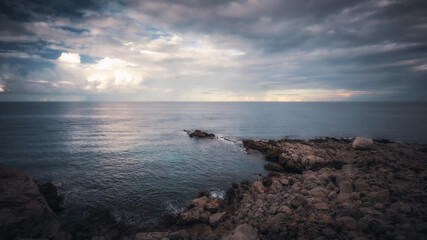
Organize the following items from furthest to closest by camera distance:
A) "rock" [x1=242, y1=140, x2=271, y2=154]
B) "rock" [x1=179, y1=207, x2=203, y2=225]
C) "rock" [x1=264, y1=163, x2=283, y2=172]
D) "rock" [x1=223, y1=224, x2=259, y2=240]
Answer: "rock" [x1=242, y1=140, x2=271, y2=154]
"rock" [x1=264, y1=163, x2=283, y2=172]
"rock" [x1=179, y1=207, x2=203, y2=225]
"rock" [x1=223, y1=224, x2=259, y2=240]

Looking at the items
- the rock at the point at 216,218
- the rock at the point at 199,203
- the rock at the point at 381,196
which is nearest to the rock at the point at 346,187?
the rock at the point at 381,196

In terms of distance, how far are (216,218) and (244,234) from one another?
380 centimetres

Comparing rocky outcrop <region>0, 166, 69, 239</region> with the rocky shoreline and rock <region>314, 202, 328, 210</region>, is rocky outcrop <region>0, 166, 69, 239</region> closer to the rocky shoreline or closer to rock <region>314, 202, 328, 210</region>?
the rocky shoreline

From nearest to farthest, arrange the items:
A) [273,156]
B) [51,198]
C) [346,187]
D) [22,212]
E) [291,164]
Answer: [22,212] < [346,187] < [51,198] < [291,164] < [273,156]

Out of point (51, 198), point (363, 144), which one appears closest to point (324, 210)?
point (51, 198)

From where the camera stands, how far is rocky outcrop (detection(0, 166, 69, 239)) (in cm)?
1011

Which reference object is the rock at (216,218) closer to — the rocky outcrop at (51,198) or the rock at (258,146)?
the rocky outcrop at (51,198)

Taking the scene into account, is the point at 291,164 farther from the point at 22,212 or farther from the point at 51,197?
the point at 51,197

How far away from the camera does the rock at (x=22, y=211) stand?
33.1 ft

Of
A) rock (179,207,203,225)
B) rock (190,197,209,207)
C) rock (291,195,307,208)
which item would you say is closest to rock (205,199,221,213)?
rock (190,197,209,207)

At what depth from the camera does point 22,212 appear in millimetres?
10711

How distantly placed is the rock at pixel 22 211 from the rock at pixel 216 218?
10520 mm

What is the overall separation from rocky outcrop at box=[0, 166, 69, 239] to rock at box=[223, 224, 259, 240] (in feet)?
36.5

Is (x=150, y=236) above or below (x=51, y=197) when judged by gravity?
below
